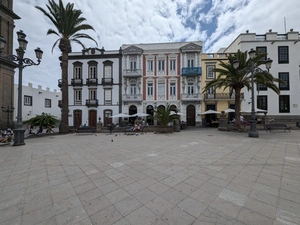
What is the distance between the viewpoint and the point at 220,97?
21.8 metres

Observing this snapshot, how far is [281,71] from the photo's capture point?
70.9 ft

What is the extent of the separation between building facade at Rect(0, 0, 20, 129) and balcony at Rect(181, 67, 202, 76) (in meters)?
21.7

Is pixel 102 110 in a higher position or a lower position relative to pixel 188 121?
higher

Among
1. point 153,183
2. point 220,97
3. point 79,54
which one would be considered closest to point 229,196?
point 153,183

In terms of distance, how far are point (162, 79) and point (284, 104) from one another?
64.4ft

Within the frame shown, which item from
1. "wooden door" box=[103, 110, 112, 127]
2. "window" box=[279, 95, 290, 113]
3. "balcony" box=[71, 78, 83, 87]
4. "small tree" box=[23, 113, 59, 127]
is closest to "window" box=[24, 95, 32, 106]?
"balcony" box=[71, 78, 83, 87]

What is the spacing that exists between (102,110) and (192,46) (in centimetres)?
1792

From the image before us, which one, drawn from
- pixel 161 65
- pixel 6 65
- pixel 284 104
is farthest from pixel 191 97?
pixel 6 65

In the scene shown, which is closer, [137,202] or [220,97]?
[137,202]

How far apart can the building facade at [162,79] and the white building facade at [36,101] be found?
1695cm

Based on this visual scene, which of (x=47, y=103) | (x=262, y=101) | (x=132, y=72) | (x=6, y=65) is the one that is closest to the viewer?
(x=6, y=65)

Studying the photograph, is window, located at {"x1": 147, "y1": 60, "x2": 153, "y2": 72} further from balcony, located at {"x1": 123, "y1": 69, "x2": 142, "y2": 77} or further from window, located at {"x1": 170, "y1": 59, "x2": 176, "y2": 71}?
window, located at {"x1": 170, "y1": 59, "x2": 176, "y2": 71}

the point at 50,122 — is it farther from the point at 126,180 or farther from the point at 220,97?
the point at 220,97

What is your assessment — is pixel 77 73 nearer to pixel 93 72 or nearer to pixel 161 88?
pixel 93 72
